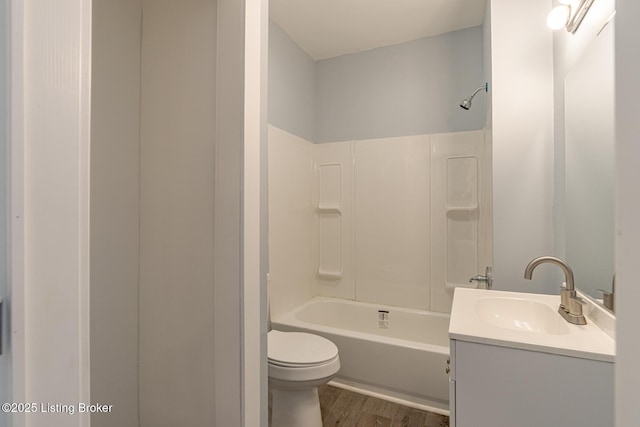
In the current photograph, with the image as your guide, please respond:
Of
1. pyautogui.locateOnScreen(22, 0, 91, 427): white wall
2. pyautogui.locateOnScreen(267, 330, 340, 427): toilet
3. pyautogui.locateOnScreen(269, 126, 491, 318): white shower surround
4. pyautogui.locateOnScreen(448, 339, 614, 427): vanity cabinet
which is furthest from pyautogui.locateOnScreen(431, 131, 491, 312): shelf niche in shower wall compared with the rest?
pyautogui.locateOnScreen(22, 0, 91, 427): white wall

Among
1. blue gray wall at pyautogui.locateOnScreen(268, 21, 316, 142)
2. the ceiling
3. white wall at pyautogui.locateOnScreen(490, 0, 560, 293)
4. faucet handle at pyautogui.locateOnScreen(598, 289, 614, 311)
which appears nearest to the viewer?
faucet handle at pyautogui.locateOnScreen(598, 289, 614, 311)

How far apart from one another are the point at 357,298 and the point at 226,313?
5.99 ft

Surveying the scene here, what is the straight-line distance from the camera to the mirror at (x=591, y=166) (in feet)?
3.26

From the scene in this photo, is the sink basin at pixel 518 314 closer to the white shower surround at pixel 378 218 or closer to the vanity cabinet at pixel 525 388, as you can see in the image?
the vanity cabinet at pixel 525 388

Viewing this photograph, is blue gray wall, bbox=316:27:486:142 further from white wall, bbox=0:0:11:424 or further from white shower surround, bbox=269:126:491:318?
white wall, bbox=0:0:11:424

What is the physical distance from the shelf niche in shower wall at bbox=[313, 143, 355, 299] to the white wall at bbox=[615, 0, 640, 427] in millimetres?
2294

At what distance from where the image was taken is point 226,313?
105 cm

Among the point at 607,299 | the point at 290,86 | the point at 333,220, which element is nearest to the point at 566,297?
the point at 607,299

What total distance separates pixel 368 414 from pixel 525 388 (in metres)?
1.26

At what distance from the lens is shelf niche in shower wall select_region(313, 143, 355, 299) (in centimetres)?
273

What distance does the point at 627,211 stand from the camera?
0.40 m

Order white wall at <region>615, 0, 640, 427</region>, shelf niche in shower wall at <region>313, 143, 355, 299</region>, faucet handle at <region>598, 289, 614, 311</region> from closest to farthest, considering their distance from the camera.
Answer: white wall at <region>615, 0, 640, 427</region> < faucet handle at <region>598, 289, 614, 311</region> < shelf niche in shower wall at <region>313, 143, 355, 299</region>

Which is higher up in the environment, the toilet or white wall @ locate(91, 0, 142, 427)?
white wall @ locate(91, 0, 142, 427)

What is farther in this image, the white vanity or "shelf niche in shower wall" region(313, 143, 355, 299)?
"shelf niche in shower wall" region(313, 143, 355, 299)
